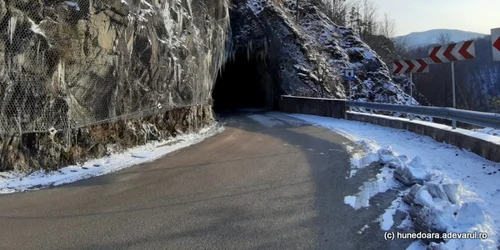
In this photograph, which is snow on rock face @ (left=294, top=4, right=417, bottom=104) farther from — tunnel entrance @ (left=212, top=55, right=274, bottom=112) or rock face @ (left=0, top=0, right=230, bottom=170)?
rock face @ (left=0, top=0, right=230, bottom=170)

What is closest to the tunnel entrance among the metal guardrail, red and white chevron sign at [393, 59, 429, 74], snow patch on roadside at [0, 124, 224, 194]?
red and white chevron sign at [393, 59, 429, 74]

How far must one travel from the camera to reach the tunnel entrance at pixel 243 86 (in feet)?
105

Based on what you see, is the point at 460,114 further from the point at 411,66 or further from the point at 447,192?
the point at 411,66

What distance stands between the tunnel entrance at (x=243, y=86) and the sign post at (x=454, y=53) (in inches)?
760

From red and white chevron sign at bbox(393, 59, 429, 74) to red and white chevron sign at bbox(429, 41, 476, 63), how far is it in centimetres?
350

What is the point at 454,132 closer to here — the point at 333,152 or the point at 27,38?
the point at 333,152

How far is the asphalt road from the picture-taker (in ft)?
14.4

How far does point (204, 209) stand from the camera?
547cm

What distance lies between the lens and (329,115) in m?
20.8

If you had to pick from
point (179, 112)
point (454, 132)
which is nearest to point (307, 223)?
point (454, 132)

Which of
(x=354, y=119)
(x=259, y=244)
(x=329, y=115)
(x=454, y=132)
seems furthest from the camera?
(x=329, y=115)

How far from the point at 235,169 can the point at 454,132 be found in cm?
509

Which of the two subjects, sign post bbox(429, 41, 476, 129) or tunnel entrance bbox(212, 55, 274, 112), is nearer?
sign post bbox(429, 41, 476, 129)

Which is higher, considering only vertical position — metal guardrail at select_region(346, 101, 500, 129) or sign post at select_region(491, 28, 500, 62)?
sign post at select_region(491, 28, 500, 62)
